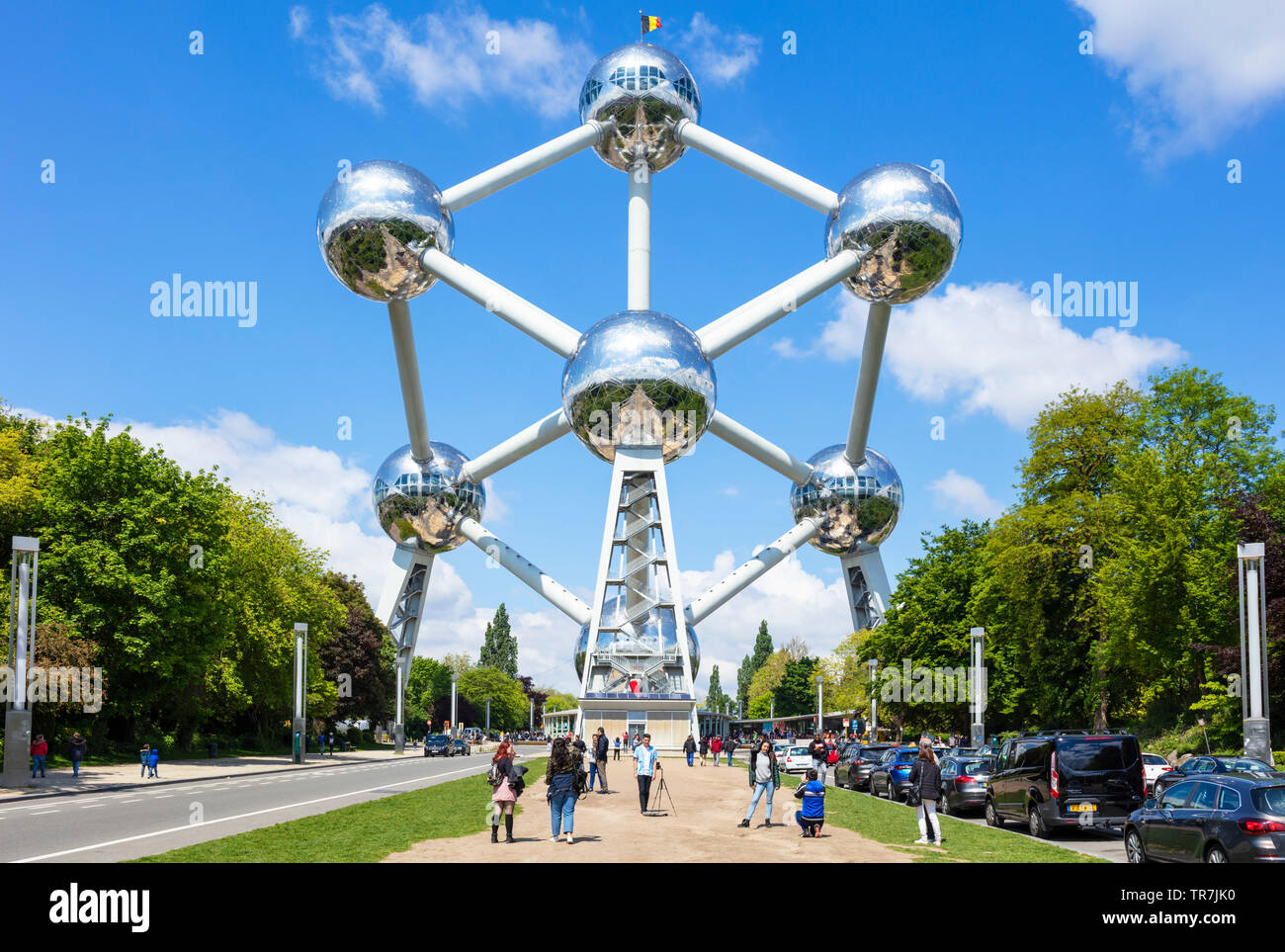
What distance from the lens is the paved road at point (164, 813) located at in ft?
53.0

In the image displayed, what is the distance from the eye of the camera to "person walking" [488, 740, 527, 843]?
53.1 ft

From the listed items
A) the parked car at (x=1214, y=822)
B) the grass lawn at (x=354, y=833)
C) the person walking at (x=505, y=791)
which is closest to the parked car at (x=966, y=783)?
the grass lawn at (x=354, y=833)

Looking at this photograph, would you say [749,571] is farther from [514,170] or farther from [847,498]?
[514,170]

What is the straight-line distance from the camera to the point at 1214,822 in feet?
41.3

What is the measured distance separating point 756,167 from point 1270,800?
35100 millimetres

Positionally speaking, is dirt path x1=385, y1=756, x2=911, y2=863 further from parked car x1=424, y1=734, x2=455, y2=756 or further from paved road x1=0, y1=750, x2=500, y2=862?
parked car x1=424, y1=734, x2=455, y2=756

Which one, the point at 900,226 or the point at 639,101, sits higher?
the point at 639,101

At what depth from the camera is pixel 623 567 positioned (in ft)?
153

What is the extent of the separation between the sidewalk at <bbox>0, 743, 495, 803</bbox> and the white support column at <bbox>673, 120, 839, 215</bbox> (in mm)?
27825

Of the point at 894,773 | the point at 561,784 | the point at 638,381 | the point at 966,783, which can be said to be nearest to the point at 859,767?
the point at 894,773
